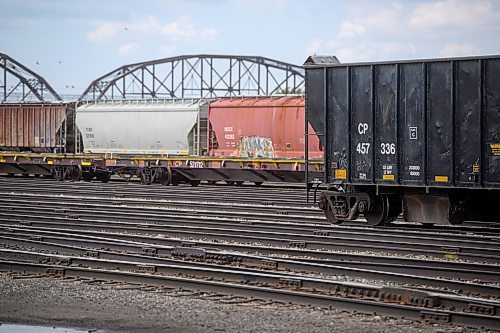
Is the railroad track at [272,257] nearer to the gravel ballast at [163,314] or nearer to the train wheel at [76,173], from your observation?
the gravel ballast at [163,314]

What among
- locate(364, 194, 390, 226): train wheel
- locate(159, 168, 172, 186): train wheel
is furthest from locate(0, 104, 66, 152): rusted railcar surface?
locate(364, 194, 390, 226): train wheel

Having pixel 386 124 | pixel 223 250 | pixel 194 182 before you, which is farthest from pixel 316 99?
pixel 194 182

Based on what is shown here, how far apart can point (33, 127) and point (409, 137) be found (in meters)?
31.1

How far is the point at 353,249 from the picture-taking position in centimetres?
1608

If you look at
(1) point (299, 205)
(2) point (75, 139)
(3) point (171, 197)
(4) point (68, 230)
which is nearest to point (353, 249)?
(4) point (68, 230)

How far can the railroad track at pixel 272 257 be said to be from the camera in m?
11.1

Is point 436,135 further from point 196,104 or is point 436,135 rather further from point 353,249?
point 196,104

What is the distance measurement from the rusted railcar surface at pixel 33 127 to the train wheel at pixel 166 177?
7503mm

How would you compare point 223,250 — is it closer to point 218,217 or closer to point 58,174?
point 218,217

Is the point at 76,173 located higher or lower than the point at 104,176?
higher

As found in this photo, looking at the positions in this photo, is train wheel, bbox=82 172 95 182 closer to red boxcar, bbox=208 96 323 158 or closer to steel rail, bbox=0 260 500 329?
red boxcar, bbox=208 96 323 158

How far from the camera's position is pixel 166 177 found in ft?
127

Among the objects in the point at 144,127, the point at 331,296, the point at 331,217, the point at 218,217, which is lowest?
the point at 331,296

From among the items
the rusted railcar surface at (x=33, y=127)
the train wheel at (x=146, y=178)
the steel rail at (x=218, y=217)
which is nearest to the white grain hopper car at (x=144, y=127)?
the train wheel at (x=146, y=178)
